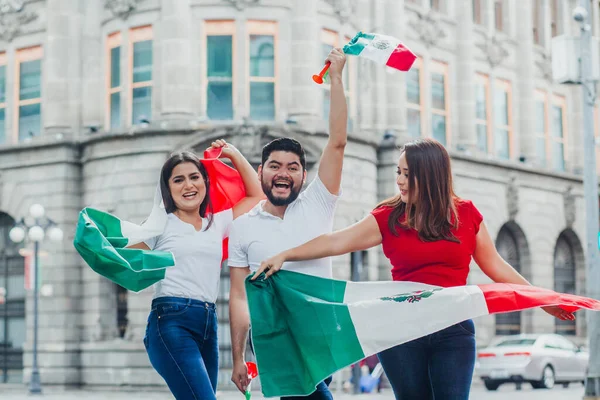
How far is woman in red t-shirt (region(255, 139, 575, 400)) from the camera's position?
6.40 metres

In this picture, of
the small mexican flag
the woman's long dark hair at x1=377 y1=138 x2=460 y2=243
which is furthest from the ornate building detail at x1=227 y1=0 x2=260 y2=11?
the woman's long dark hair at x1=377 y1=138 x2=460 y2=243

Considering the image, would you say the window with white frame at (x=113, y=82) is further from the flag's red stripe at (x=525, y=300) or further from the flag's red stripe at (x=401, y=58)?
the flag's red stripe at (x=525, y=300)

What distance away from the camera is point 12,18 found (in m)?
34.2

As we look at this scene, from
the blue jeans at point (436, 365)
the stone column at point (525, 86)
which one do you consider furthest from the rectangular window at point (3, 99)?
the blue jeans at point (436, 365)

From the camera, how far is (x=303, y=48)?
1196 inches

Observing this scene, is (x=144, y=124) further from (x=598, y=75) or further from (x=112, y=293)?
(x=598, y=75)

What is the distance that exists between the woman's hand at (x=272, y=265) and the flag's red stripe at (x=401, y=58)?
1.45m

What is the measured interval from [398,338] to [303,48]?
24.3 m

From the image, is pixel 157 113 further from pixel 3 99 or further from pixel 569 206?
pixel 569 206

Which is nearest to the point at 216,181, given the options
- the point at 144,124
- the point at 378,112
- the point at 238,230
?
the point at 238,230

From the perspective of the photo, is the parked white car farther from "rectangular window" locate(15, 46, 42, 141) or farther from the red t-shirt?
the red t-shirt

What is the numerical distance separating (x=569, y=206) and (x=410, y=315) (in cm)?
3667

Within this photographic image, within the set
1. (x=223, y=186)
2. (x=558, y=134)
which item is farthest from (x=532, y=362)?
(x=223, y=186)

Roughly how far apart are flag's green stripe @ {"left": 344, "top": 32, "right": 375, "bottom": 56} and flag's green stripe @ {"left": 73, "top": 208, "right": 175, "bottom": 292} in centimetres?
171
